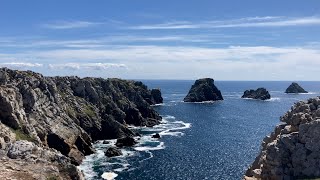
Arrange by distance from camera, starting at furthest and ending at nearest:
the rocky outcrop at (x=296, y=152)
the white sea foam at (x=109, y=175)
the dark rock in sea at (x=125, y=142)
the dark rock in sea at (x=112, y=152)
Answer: the dark rock in sea at (x=125, y=142)
the dark rock in sea at (x=112, y=152)
the white sea foam at (x=109, y=175)
the rocky outcrop at (x=296, y=152)

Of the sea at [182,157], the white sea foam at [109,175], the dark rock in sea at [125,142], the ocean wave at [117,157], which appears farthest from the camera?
the dark rock in sea at [125,142]

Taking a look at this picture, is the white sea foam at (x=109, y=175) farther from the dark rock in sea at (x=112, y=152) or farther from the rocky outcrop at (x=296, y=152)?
the rocky outcrop at (x=296, y=152)

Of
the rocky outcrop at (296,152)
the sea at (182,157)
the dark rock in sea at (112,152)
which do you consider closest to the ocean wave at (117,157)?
the sea at (182,157)

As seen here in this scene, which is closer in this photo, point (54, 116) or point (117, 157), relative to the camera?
point (117, 157)

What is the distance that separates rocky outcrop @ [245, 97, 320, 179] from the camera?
2509 inches

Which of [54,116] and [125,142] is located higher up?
[54,116]

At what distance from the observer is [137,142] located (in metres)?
162

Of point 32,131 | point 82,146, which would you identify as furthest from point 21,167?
point 82,146

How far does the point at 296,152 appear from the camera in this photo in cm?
6531

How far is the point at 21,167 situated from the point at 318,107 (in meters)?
47.1

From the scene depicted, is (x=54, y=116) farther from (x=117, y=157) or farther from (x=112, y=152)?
(x=117, y=157)

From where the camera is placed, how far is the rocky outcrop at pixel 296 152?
6372 cm

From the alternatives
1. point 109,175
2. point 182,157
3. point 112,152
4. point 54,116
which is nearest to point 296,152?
point 109,175

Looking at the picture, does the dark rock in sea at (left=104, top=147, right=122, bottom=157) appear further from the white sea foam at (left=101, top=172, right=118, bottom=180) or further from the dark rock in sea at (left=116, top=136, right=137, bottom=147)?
the white sea foam at (left=101, top=172, right=118, bottom=180)
